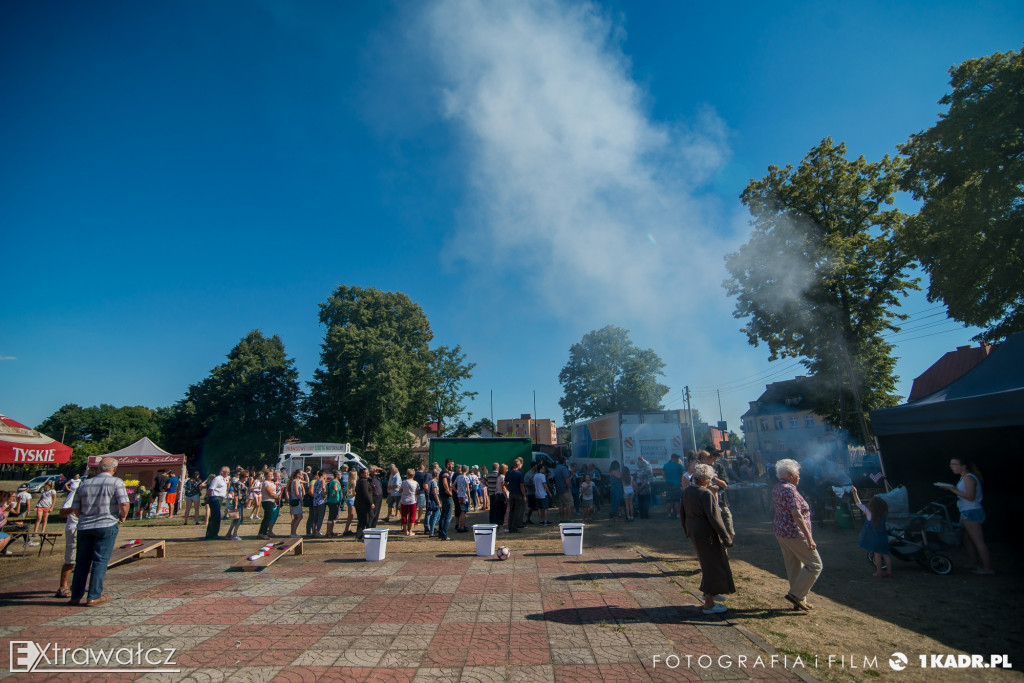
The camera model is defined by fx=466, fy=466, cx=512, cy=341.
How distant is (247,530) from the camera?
13.9 m

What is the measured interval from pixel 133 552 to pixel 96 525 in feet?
10.9

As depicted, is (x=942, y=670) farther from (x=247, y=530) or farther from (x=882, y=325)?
(x=882, y=325)

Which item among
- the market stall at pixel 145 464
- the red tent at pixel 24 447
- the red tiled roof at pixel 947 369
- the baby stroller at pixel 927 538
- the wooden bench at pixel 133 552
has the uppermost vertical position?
the red tiled roof at pixel 947 369

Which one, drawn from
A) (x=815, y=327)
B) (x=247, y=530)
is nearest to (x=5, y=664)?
(x=247, y=530)

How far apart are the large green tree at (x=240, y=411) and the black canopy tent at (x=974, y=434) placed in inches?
1448

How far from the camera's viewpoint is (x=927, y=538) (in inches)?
295

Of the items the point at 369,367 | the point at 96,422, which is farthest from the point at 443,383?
the point at 96,422

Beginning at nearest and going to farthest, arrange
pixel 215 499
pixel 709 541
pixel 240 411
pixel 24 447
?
1. pixel 709 541
2. pixel 24 447
3. pixel 215 499
4. pixel 240 411

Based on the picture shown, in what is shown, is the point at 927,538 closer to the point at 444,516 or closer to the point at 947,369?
the point at 444,516

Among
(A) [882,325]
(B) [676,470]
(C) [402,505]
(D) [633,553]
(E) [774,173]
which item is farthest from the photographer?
(E) [774,173]

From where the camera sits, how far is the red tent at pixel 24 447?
23.7 ft

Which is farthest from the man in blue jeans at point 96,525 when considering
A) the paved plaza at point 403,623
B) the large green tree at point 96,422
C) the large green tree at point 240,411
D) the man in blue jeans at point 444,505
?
the large green tree at point 96,422

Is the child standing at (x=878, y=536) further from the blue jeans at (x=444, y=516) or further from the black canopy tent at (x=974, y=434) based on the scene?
the blue jeans at (x=444, y=516)

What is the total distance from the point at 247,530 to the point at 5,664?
420 inches
